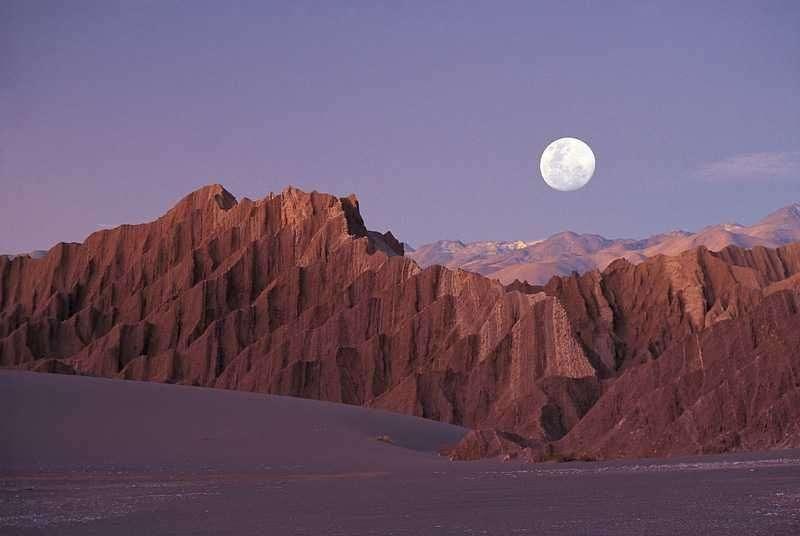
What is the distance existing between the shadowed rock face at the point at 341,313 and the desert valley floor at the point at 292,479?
58.4ft

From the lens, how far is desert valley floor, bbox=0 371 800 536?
1155 cm

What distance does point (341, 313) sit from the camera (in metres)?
80.9

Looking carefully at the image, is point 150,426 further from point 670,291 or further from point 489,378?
point 670,291

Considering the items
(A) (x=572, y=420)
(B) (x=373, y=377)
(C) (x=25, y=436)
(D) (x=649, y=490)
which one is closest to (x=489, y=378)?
(B) (x=373, y=377)

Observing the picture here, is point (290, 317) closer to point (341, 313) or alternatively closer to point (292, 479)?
point (341, 313)

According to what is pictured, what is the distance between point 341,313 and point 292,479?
6004 cm

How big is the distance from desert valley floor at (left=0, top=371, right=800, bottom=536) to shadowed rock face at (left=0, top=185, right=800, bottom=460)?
17.8 meters

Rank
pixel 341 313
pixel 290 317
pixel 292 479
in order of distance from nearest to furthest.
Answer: pixel 292 479 → pixel 341 313 → pixel 290 317

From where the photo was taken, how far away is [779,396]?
26.9 m

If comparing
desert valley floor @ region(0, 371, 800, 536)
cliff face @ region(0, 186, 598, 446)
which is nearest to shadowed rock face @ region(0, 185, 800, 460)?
cliff face @ region(0, 186, 598, 446)

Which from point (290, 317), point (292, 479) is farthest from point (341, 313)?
point (292, 479)

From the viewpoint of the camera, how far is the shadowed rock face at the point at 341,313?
66.9 meters

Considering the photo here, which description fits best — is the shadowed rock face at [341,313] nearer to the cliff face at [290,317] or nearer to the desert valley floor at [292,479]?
the cliff face at [290,317]

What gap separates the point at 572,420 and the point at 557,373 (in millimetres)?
16710
